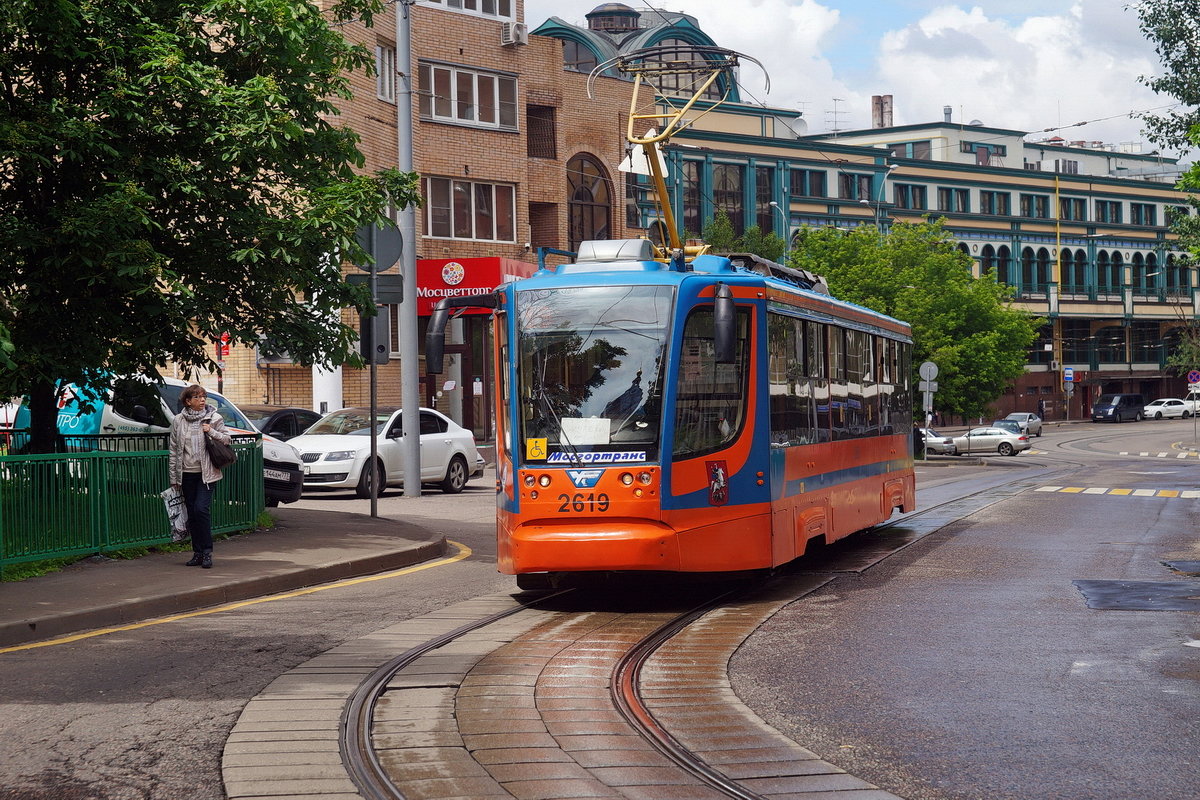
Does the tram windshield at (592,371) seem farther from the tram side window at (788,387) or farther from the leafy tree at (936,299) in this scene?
the leafy tree at (936,299)

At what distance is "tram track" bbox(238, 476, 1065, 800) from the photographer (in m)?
5.85

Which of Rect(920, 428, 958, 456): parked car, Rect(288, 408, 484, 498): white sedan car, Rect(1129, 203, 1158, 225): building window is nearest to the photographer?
Rect(288, 408, 484, 498): white sedan car

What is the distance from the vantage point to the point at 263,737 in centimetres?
665

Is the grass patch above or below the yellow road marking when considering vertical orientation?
above

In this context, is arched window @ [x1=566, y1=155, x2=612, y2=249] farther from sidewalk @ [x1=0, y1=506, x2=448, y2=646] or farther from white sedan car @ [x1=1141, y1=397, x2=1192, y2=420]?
white sedan car @ [x1=1141, y1=397, x2=1192, y2=420]

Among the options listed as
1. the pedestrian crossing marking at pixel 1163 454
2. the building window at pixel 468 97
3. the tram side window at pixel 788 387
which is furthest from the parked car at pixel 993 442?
the tram side window at pixel 788 387

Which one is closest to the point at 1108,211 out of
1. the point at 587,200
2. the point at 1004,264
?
the point at 1004,264

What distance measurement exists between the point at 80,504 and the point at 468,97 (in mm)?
27986

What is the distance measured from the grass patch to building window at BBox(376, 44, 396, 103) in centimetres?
2198

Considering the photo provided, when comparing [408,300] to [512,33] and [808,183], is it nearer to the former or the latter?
[512,33]

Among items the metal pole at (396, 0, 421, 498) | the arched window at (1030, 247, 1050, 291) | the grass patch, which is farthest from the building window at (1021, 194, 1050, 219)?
the grass patch

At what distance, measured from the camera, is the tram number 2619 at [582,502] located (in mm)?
10953

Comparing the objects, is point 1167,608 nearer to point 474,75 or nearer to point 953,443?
point 474,75

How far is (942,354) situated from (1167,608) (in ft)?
155
